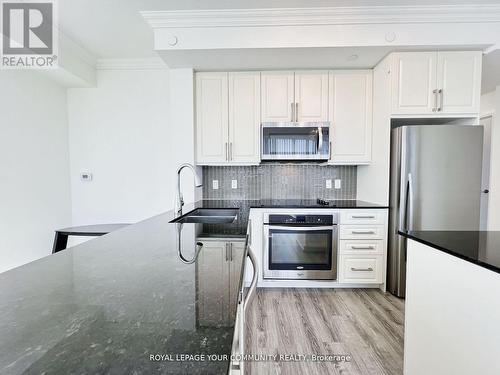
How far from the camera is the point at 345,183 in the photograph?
10.3 feet

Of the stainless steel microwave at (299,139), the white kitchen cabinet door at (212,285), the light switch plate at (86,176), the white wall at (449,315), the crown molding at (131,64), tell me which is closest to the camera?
the white kitchen cabinet door at (212,285)

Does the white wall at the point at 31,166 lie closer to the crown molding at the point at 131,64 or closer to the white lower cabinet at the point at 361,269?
the crown molding at the point at 131,64

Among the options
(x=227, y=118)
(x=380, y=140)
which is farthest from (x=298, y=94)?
(x=380, y=140)

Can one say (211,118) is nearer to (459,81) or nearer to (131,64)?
(131,64)

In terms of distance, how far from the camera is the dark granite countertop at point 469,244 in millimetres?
881

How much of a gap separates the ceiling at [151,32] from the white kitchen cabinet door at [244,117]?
221 millimetres

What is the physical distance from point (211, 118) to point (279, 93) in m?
0.86

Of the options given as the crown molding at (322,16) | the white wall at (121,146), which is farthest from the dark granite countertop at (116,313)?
the white wall at (121,146)

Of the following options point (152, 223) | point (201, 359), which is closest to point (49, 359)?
point (201, 359)

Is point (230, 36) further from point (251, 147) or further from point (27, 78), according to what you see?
point (27, 78)

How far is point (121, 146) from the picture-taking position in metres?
3.18

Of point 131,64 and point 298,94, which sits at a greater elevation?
point 131,64

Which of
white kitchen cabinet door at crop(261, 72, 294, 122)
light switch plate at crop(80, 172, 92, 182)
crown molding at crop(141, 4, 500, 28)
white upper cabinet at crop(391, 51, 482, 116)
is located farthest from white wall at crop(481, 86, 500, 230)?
light switch plate at crop(80, 172, 92, 182)

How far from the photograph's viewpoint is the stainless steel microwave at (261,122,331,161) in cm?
276
